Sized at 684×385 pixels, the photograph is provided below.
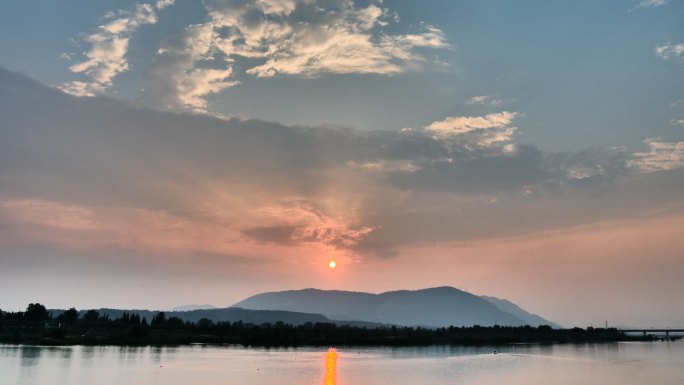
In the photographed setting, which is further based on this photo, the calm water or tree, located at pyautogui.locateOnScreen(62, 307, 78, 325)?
tree, located at pyautogui.locateOnScreen(62, 307, 78, 325)

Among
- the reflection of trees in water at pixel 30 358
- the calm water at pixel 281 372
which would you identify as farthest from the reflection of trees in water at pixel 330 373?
the reflection of trees in water at pixel 30 358

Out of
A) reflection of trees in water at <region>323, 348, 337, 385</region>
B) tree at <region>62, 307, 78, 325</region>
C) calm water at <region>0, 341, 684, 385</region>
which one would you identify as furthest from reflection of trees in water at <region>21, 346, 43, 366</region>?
tree at <region>62, 307, 78, 325</region>

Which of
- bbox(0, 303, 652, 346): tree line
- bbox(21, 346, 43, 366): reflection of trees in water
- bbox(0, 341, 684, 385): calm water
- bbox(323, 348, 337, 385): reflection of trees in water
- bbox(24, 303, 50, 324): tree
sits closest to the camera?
bbox(0, 341, 684, 385): calm water

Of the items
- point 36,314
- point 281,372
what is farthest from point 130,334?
point 281,372

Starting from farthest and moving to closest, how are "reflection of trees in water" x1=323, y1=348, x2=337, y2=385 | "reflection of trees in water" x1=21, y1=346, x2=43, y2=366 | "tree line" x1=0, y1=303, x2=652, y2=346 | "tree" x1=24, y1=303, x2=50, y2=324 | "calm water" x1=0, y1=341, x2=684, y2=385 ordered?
"tree" x1=24, y1=303, x2=50, y2=324, "tree line" x1=0, y1=303, x2=652, y2=346, "reflection of trees in water" x1=21, y1=346, x2=43, y2=366, "reflection of trees in water" x1=323, y1=348, x2=337, y2=385, "calm water" x1=0, y1=341, x2=684, y2=385

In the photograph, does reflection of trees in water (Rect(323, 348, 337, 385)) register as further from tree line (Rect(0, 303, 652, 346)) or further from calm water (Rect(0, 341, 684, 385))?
tree line (Rect(0, 303, 652, 346))

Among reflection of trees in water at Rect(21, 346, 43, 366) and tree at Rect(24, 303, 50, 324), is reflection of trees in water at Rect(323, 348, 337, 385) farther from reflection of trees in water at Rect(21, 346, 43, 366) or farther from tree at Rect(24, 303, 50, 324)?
tree at Rect(24, 303, 50, 324)

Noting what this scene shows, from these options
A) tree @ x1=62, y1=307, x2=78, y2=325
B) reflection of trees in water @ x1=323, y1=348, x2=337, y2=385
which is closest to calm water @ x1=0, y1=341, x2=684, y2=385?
reflection of trees in water @ x1=323, y1=348, x2=337, y2=385

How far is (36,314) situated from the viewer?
598ft

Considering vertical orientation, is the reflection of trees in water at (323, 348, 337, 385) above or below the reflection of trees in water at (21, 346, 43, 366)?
below

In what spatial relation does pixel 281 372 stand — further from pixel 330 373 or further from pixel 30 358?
pixel 30 358

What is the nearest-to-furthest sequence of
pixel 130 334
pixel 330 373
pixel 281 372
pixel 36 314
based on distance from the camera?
1. pixel 281 372
2. pixel 330 373
3. pixel 130 334
4. pixel 36 314

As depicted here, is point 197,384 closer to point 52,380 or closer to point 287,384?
point 287,384

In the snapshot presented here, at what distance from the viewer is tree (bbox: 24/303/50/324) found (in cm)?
17985
